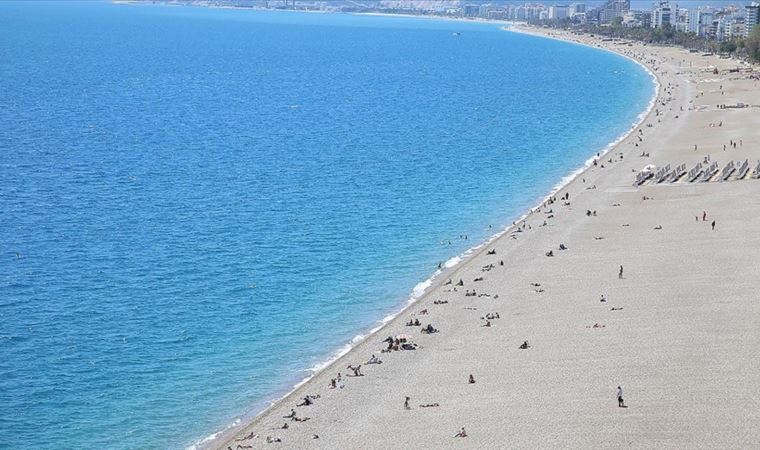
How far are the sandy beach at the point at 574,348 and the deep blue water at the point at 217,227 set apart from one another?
2.89 meters

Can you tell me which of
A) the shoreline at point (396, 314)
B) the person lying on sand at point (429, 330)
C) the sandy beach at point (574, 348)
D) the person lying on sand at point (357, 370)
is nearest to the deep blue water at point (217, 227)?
the shoreline at point (396, 314)

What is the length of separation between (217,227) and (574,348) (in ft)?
84.0

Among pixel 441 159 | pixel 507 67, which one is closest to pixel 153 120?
pixel 441 159

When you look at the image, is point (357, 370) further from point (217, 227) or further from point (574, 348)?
point (217, 227)

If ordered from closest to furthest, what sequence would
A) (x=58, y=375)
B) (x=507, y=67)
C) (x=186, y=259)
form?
(x=58, y=375), (x=186, y=259), (x=507, y=67)

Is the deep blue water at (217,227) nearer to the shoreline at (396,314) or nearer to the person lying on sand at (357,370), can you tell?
Answer: the shoreline at (396,314)

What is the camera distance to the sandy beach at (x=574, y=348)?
103 ft

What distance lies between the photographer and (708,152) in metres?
78.6

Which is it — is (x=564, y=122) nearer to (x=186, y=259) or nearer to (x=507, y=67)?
(x=186, y=259)

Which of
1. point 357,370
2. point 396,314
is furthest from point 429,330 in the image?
point 357,370

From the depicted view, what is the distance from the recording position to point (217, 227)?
57.8m

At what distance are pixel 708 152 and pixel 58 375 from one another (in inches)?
2167

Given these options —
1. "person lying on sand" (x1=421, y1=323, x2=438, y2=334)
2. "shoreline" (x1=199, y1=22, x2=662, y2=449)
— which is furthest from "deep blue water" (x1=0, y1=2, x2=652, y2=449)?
"person lying on sand" (x1=421, y1=323, x2=438, y2=334)

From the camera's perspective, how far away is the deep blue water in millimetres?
36844
